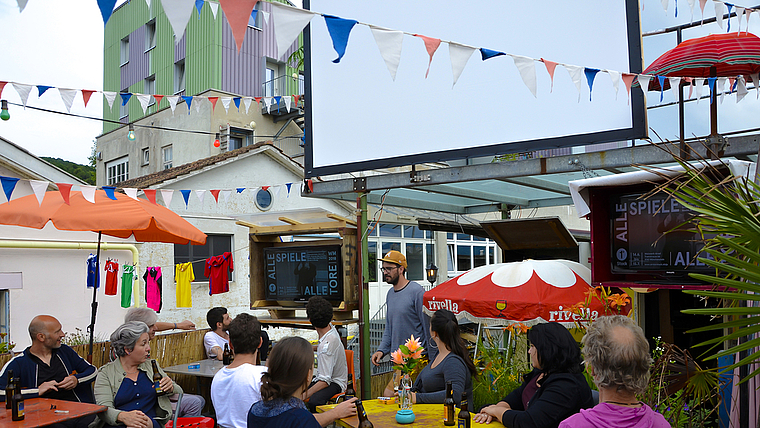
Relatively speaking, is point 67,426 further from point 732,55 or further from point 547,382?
point 732,55

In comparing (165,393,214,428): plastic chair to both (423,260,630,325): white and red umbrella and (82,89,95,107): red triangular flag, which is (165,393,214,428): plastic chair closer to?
(423,260,630,325): white and red umbrella

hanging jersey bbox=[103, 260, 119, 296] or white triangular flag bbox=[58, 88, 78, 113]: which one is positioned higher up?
white triangular flag bbox=[58, 88, 78, 113]

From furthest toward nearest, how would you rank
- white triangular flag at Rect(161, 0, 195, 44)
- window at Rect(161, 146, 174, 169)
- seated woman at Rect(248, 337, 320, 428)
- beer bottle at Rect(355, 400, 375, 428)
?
window at Rect(161, 146, 174, 169) < beer bottle at Rect(355, 400, 375, 428) < white triangular flag at Rect(161, 0, 195, 44) < seated woman at Rect(248, 337, 320, 428)

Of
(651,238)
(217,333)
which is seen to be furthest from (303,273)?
(651,238)

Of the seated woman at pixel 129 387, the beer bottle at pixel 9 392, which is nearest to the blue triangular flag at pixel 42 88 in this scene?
the beer bottle at pixel 9 392

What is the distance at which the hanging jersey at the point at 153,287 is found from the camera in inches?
454

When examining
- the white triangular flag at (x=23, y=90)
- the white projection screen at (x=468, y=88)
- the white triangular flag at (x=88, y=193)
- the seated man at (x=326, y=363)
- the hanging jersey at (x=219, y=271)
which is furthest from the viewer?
the hanging jersey at (x=219, y=271)

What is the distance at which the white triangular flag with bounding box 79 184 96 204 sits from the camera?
6297 millimetres

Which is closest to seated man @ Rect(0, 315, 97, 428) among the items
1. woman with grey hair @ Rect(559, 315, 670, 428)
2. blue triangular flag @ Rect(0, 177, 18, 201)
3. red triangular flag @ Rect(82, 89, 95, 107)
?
blue triangular flag @ Rect(0, 177, 18, 201)

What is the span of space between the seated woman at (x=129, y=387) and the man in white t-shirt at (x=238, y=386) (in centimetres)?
87

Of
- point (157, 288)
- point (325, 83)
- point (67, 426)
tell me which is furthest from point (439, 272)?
point (67, 426)

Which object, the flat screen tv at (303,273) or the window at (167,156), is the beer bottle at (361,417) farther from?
the window at (167,156)

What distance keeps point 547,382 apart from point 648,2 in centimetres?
433

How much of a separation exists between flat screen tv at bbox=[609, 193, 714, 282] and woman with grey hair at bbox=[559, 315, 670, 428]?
1.75m
